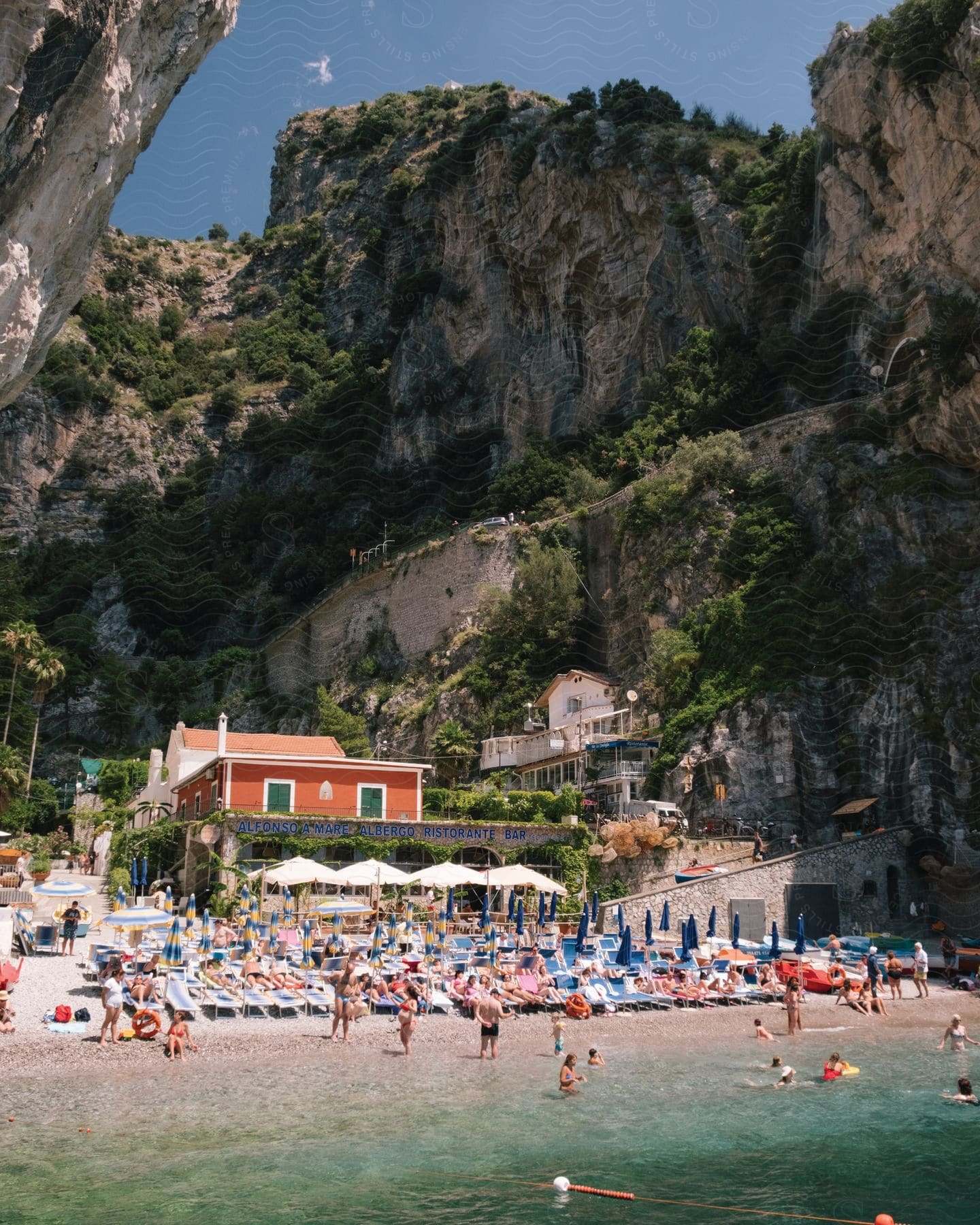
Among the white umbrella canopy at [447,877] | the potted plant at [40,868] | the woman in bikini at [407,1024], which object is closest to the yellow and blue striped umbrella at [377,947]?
the white umbrella canopy at [447,877]

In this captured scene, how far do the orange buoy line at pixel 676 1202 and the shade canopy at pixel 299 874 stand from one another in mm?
11735

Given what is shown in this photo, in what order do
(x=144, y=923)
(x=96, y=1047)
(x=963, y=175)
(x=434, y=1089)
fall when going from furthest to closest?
(x=963, y=175), (x=144, y=923), (x=96, y=1047), (x=434, y=1089)

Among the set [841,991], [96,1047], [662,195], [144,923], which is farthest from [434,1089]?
[662,195]

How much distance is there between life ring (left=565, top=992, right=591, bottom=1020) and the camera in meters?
Answer: 18.2

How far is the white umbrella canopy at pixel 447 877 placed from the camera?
73.7 feet

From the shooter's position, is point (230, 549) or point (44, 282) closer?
point (44, 282)

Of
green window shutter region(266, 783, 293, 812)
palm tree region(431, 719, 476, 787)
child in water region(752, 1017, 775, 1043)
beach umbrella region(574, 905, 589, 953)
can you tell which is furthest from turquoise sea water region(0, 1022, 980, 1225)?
palm tree region(431, 719, 476, 787)

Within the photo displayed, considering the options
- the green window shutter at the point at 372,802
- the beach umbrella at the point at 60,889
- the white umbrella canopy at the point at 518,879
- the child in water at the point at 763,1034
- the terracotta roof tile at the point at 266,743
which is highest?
the terracotta roof tile at the point at 266,743

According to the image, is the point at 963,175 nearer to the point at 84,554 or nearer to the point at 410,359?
the point at 410,359

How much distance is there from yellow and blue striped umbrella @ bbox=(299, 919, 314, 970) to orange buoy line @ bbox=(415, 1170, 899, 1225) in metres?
8.94

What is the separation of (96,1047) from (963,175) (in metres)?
29.4

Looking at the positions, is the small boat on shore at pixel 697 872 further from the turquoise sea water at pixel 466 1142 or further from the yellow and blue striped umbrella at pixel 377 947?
the turquoise sea water at pixel 466 1142

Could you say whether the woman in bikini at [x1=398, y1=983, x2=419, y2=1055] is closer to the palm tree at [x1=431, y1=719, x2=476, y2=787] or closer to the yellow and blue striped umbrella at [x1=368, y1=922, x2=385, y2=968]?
the yellow and blue striped umbrella at [x1=368, y1=922, x2=385, y2=968]

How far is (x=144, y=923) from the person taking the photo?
704 inches
